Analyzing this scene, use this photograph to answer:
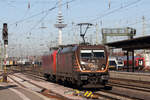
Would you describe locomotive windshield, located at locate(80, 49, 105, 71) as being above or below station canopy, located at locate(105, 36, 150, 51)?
below

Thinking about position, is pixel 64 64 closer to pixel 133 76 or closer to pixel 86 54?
pixel 86 54

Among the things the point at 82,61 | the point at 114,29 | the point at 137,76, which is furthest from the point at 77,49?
the point at 114,29

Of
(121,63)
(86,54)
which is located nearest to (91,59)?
(86,54)

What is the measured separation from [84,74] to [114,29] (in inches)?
1335

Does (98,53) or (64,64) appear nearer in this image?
(98,53)

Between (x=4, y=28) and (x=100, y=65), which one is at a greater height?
(x=4, y=28)

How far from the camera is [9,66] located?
97.2m

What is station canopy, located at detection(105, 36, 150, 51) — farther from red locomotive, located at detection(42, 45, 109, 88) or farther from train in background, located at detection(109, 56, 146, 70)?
train in background, located at detection(109, 56, 146, 70)

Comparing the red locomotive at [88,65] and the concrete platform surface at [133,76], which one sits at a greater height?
the red locomotive at [88,65]

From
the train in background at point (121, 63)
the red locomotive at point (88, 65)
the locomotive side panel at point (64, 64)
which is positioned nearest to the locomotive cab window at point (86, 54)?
the red locomotive at point (88, 65)

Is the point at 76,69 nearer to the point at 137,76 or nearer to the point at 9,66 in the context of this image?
the point at 137,76

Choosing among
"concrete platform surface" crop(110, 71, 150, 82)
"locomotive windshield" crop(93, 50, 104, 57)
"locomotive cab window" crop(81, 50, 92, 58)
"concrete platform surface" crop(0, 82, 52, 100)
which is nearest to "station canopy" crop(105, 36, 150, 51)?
"concrete platform surface" crop(110, 71, 150, 82)

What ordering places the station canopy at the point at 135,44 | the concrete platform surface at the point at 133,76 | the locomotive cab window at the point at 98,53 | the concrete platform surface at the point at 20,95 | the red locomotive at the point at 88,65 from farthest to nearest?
the concrete platform surface at the point at 133,76 → the station canopy at the point at 135,44 → the locomotive cab window at the point at 98,53 → the red locomotive at the point at 88,65 → the concrete platform surface at the point at 20,95

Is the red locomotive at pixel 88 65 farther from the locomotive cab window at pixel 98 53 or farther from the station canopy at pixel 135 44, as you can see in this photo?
the station canopy at pixel 135 44
